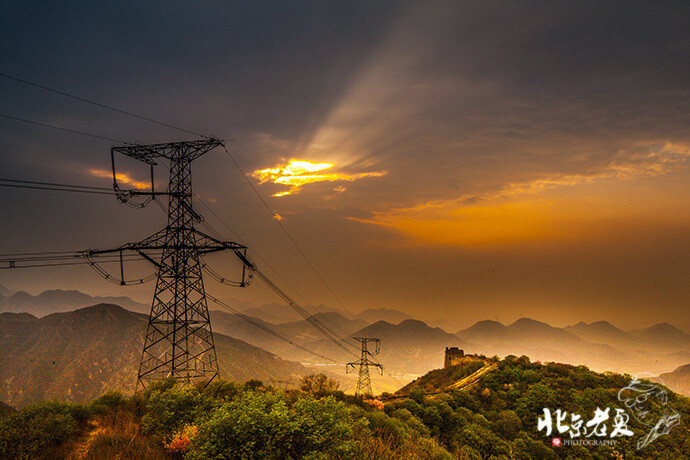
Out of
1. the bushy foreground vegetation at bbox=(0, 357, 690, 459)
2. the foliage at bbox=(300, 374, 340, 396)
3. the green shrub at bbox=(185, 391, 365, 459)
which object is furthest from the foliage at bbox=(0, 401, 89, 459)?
the foliage at bbox=(300, 374, 340, 396)

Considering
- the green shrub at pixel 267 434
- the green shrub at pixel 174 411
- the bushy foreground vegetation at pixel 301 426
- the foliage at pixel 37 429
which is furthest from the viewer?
the green shrub at pixel 174 411

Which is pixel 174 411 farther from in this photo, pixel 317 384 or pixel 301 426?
pixel 317 384

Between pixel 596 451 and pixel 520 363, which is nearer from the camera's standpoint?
pixel 596 451

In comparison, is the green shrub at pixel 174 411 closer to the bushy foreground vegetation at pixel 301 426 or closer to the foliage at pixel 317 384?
the bushy foreground vegetation at pixel 301 426

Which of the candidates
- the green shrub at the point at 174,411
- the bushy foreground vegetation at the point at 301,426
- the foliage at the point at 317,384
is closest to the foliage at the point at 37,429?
the bushy foreground vegetation at the point at 301,426

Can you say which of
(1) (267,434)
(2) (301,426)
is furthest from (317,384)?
(1) (267,434)

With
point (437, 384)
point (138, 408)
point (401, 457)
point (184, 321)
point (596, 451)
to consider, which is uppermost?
point (184, 321)

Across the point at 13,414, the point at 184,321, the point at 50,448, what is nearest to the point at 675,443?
the point at 184,321

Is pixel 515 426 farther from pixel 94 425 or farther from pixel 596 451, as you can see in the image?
pixel 94 425

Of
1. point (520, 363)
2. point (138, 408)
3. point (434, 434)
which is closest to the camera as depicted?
point (138, 408)
